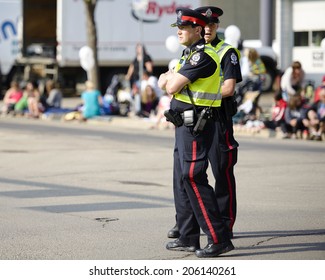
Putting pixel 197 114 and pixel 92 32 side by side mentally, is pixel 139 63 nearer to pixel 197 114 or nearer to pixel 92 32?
pixel 92 32

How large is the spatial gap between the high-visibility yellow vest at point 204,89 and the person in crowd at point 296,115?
39.5 feet

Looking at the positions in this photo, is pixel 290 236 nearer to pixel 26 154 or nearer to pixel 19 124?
pixel 26 154

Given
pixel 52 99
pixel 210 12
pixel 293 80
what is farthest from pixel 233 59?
pixel 52 99

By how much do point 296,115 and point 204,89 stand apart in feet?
40.7

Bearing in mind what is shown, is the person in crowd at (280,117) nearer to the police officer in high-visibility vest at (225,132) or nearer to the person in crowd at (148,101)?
the person in crowd at (148,101)

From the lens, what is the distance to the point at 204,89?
8320 millimetres

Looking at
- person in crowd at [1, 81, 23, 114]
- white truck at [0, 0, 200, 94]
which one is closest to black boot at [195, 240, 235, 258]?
person in crowd at [1, 81, 23, 114]

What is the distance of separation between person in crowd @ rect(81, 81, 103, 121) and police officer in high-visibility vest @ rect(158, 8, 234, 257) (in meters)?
16.5

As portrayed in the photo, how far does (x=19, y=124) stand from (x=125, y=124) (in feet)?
7.91

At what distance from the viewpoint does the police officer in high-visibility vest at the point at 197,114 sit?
824 cm

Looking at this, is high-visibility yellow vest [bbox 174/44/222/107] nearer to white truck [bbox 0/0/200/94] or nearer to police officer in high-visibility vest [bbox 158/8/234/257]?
police officer in high-visibility vest [bbox 158/8/234/257]

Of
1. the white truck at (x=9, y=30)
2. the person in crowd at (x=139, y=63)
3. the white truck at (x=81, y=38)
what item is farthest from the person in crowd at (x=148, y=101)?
the white truck at (x=9, y=30)

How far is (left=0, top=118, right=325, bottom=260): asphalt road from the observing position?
8.73m

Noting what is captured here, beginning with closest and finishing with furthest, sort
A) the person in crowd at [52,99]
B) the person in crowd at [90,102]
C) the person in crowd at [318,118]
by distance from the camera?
the person in crowd at [318,118] < the person in crowd at [90,102] < the person in crowd at [52,99]
